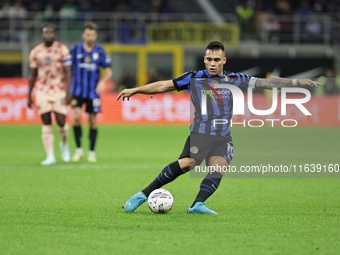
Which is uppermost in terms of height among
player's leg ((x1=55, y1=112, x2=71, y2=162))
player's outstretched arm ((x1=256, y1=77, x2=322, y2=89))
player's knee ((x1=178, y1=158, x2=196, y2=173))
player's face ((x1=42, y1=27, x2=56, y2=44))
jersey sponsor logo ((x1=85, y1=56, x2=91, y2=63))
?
player's face ((x1=42, y1=27, x2=56, y2=44))

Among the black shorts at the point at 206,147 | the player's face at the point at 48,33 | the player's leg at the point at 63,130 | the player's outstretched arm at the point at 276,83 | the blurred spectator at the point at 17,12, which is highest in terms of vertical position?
the blurred spectator at the point at 17,12

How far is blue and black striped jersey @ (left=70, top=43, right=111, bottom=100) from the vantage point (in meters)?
11.2

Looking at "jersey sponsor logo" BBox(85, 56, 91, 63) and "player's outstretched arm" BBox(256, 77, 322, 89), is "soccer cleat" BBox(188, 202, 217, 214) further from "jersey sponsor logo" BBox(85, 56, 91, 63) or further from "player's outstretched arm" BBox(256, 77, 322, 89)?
"jersey sponsor logo" BBox(85, 56, 91, 63)

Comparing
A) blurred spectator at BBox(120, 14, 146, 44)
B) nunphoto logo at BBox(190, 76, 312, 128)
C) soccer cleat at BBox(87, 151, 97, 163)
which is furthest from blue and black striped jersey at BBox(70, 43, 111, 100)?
blurred spectator at BBox(120, 14, 146, 44)

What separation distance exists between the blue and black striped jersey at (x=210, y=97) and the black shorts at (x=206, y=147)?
6 cm

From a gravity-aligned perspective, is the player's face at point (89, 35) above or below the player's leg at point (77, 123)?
above

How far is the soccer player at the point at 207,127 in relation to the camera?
6.22 m

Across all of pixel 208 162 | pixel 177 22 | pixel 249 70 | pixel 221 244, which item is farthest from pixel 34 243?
pixel 249 70

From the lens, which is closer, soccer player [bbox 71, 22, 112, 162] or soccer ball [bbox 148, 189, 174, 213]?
soccer ball [bbox 148, 189, 174, 213]

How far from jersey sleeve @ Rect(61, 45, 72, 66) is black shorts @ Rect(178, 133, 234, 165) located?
513 cm

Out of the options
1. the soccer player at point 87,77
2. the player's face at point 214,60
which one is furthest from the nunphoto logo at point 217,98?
the soccer player at point 87,77

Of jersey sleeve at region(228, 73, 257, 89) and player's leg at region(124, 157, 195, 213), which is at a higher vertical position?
jersey sleeve at region(228, 73, 257, 89)

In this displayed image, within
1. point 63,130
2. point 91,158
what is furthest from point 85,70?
point 91,158

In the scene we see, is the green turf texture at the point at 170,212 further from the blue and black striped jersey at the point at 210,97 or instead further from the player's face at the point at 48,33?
the player's face at the point at 48,33
